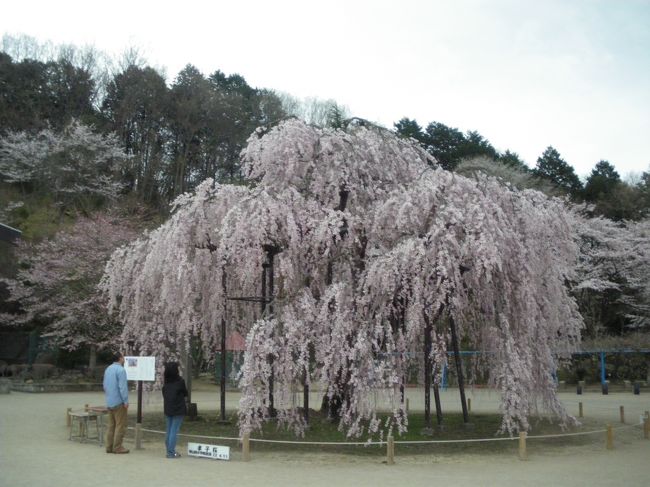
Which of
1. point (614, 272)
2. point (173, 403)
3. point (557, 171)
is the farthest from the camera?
point (557, 171)

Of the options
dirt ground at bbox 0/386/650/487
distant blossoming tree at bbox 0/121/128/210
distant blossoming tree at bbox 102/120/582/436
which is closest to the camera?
dirt ground at bbox 0/386/650/487

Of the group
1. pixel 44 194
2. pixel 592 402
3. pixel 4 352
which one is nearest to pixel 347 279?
pixel 592 402

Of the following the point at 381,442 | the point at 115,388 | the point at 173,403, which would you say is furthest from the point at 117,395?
the point at 381,442

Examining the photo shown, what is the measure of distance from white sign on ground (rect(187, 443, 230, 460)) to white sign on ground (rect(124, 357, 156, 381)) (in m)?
1.78

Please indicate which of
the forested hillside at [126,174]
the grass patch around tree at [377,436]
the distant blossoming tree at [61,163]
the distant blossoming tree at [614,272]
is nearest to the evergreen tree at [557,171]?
the forested hillside at [126,174]

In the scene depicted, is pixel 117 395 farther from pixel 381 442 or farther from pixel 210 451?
pixel 381 442

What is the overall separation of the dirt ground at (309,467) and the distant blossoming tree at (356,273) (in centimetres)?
80

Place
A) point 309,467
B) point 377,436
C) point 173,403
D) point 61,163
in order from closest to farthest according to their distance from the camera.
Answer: point 309,467, point 173,403, point 377,436, point 61,163

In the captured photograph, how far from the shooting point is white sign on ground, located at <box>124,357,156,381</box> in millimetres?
11594

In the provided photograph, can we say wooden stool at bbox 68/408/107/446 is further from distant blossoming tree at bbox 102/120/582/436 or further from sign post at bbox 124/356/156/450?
distant blossoming tree at bbox 102/120/582/436

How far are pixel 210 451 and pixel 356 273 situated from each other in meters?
4.50

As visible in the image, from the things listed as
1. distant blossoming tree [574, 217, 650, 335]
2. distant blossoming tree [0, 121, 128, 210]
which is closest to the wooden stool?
distant blossoming tree [574, 217, 650, 335]

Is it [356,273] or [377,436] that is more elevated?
[356,273]

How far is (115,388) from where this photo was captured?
1048 cm
